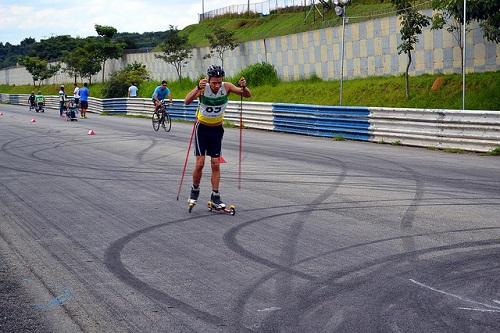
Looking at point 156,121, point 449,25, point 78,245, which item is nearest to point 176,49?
point 156,121

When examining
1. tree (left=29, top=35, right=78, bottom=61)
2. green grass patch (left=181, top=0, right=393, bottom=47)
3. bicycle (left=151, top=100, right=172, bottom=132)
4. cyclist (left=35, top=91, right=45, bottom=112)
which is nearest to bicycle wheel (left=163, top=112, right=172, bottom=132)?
bicycle (left=151, top=100, right=172, bottom=132)

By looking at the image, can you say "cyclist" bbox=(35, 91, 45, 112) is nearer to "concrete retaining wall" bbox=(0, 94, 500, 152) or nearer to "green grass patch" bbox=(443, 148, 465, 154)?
→ "concrete retaining wall" bbox=(0, 94, 500, 152)

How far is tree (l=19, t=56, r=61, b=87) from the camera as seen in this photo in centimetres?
9131

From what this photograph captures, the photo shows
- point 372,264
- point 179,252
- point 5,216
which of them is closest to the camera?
point 372,264

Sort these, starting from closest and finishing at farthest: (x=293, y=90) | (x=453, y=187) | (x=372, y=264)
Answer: (x=372, y=264) → (x=453, y=187) → (x=293, y=90)

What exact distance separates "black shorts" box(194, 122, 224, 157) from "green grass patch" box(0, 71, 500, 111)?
14.7m

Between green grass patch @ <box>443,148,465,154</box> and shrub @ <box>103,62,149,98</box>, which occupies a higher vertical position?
shrub @ <box>103,62,149,98</box>

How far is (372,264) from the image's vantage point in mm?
6551

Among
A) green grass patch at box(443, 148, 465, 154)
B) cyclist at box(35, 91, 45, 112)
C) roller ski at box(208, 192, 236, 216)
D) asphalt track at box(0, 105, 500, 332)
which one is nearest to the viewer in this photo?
asphalt track at box(0, 105, 500, 332)

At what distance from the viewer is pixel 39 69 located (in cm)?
9400

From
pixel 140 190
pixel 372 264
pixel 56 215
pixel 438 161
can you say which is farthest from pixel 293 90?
pixel 372 264

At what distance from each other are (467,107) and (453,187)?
40.8 feet

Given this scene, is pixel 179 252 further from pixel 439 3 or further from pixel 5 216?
pixel 439 3

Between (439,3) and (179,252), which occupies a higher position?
(439,3)
